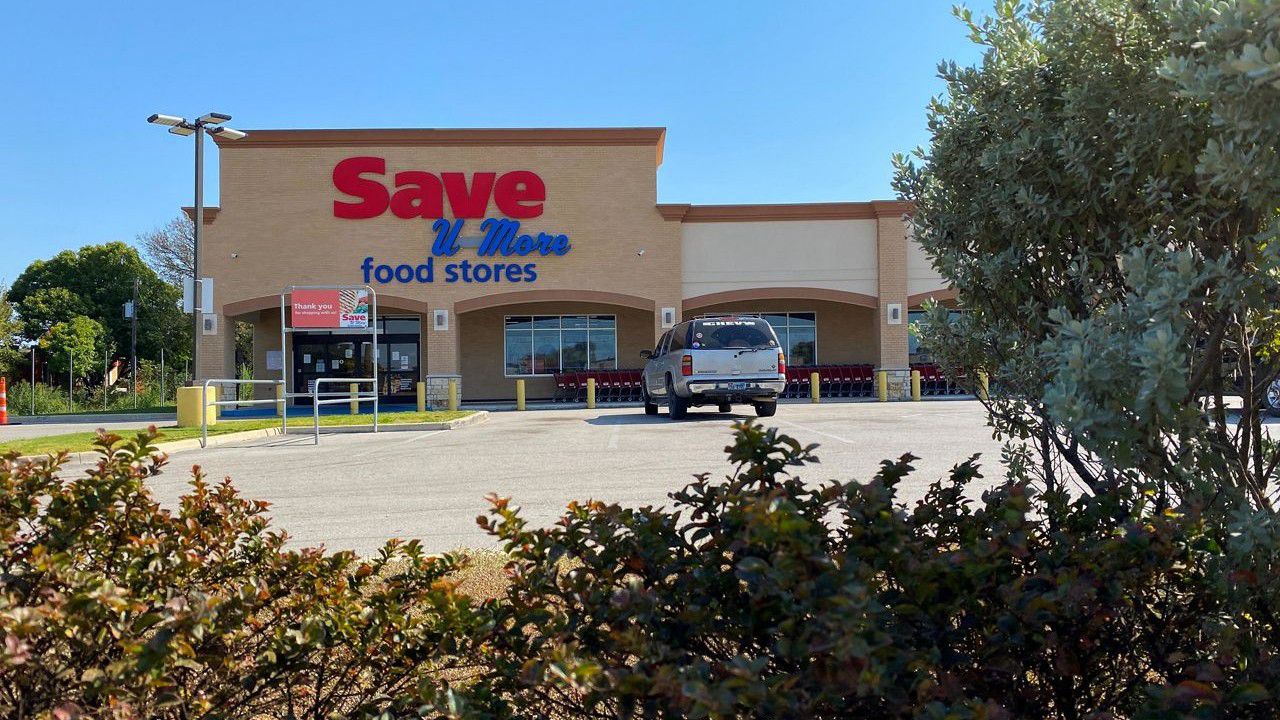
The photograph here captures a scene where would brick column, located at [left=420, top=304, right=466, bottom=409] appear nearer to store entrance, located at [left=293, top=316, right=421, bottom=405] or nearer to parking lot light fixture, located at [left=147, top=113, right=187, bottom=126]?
store entrance, located at [left=293, top=316, right=421, bottom=405]

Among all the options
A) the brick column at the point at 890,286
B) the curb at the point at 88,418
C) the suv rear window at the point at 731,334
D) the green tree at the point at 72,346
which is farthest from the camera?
the green tree at the point at 72,346

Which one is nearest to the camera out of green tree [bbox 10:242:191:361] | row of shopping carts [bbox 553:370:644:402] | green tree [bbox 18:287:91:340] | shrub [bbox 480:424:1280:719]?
shrub [bbox 480:424:1280:719]

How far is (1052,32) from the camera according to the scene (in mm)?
3000

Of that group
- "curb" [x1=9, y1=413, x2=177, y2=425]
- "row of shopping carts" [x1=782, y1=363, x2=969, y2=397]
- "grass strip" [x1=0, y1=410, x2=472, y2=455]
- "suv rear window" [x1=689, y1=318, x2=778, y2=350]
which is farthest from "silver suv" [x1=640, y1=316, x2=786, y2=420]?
"curb" [x1=9, y1=413, x2=177, y2=425]

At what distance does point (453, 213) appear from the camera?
28.4 metres

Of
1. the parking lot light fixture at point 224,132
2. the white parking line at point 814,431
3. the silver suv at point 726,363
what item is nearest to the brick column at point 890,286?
the silver suv at point 726,363

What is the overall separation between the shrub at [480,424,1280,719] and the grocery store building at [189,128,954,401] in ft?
85.2

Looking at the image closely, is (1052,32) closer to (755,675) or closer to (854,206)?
(755,675)

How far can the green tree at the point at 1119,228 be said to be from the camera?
6.77ft

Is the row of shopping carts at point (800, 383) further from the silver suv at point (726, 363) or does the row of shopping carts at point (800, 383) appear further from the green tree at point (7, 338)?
the green tree at point (7, 338)

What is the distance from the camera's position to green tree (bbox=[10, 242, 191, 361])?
52.4 metres

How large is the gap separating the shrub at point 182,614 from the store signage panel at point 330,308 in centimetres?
1728

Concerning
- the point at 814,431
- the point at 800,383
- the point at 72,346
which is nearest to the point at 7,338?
the point at 72,346

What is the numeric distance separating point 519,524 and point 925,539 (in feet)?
3.74
